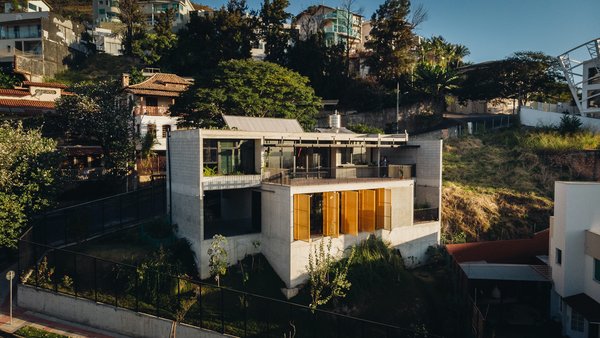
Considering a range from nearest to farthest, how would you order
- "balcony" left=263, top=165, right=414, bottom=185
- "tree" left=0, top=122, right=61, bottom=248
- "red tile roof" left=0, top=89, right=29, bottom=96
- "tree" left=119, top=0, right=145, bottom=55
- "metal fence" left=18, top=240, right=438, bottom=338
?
"metal fence" left=18, top=240, right=438, bottom=338, "tree" left=0, top=122, right=61, bottom=248, "balcony" left=263, top=165, right=414, bottom=185, "red tile roof" left=0, top=89, right=29, bottom=96, "tree" left=119, top=0, right=145, bottom=55

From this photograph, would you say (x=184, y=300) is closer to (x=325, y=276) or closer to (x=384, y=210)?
(x=325, y=276)

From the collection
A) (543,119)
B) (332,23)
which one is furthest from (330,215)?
(332,23)

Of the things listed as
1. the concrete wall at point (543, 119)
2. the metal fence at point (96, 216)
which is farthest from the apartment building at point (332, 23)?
the metal fence at point (96, 216)

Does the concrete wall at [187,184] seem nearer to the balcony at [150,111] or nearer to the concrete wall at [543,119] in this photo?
the balcony at [150,111]

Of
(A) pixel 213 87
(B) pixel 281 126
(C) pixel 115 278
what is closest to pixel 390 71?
(A) pixel 213 87

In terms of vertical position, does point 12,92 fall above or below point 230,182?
above

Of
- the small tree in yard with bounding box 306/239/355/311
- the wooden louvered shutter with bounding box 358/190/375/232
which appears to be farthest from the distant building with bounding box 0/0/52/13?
the small tree in yard with bounding box 306/239/355/311

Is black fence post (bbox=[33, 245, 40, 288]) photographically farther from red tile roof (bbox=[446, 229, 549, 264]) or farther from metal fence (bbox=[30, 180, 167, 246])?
red tile roof (bbox=[446, 229, 549, 264])

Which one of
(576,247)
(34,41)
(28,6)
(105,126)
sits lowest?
(576,247)
